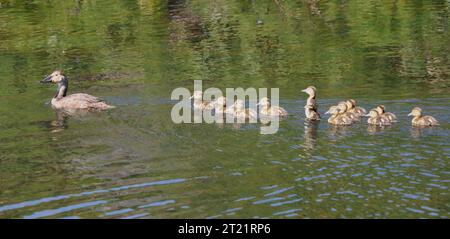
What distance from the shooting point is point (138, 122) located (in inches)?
612

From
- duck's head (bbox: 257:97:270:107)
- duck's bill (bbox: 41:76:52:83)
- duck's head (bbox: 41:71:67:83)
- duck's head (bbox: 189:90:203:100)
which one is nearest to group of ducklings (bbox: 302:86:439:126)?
duck's head (bbox: 257:97:270:107)

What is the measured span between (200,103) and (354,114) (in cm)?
302

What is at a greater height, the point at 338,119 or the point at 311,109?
the point at 311,109

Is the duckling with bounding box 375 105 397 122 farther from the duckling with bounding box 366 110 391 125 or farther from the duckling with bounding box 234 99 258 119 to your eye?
the duckling with bounding box 234 99 258 119

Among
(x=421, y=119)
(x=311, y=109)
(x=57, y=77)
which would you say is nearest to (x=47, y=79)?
(x=57, y=77)

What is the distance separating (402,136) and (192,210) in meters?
4.26

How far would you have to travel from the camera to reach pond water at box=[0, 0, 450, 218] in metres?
11.4

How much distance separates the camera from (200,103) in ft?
55.0

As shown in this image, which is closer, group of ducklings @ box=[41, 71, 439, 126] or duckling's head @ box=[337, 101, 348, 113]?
group of ducklings @ box=[41, 71, 439, 126]

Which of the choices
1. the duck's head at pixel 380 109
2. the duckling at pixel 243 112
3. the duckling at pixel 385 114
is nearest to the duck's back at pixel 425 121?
the duckling at pixel 385 114

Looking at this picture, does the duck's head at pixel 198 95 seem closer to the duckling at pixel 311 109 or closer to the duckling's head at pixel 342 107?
the duckling at pixel 311 109

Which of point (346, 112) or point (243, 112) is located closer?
point (346, 112)

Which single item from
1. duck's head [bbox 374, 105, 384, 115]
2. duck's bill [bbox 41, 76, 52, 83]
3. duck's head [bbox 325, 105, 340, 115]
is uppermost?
duck's bill [bbox 41, 76, 52, 83]

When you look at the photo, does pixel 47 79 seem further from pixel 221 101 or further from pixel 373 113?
pixel 373 113
